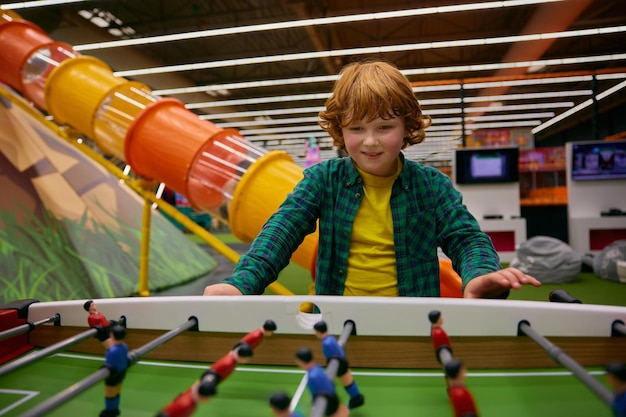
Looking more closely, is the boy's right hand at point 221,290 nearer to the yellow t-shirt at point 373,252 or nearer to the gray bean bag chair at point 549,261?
the yellow t-shirt at point 373,252

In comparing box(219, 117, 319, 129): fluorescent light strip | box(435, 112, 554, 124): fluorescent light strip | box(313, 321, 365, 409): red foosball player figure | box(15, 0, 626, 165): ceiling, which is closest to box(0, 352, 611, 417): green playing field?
box(313, 321, 365, 409): red foosball player figure

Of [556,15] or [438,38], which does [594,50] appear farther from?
[438,38]

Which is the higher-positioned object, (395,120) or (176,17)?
(176,17)

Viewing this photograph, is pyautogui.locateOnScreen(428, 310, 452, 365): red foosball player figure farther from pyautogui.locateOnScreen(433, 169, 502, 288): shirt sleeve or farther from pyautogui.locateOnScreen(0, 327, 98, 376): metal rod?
pyautogui.locateOnScreen(0, 327, 98, 376): metal rod

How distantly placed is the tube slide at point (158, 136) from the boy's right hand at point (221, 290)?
1.10 metres

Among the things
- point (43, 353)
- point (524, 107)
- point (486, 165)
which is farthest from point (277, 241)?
point (524, 107)

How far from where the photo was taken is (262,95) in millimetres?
8664

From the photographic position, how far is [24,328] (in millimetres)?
709

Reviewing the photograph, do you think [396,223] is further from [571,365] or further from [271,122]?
[271,122]

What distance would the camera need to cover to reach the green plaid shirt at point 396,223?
1028 millimetres

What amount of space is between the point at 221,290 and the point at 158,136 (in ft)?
5.37

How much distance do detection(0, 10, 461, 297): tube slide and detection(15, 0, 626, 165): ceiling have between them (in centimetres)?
270

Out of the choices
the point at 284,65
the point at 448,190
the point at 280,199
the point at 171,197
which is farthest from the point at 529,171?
the point at 171,197

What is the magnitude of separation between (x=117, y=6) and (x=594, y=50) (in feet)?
21.1
